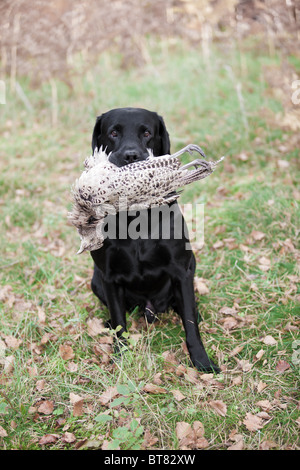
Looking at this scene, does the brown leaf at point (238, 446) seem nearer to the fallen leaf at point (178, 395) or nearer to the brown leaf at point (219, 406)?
the brown leaf at point (219, 406)

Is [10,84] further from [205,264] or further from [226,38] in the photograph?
[205,264]

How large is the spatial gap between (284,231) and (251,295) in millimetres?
888

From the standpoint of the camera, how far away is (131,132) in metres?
2.71

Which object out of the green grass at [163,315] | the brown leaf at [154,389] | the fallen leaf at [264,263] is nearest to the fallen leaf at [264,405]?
the green grass at [163,315]

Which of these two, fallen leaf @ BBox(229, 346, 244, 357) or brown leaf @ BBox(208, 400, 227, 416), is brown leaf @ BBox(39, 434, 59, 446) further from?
fallen leaf @ BBox(229, 346, 244, 357)

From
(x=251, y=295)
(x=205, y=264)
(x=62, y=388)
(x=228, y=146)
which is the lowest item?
(x=62, y=388)

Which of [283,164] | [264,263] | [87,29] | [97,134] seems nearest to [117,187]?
[97,134]

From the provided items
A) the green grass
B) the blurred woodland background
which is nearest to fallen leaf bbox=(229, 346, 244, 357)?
the green grass

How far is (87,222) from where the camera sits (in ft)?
7.34

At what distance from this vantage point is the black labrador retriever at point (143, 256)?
2604 millimetres

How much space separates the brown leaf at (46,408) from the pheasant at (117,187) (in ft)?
2.82

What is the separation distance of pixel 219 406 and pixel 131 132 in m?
1.65
